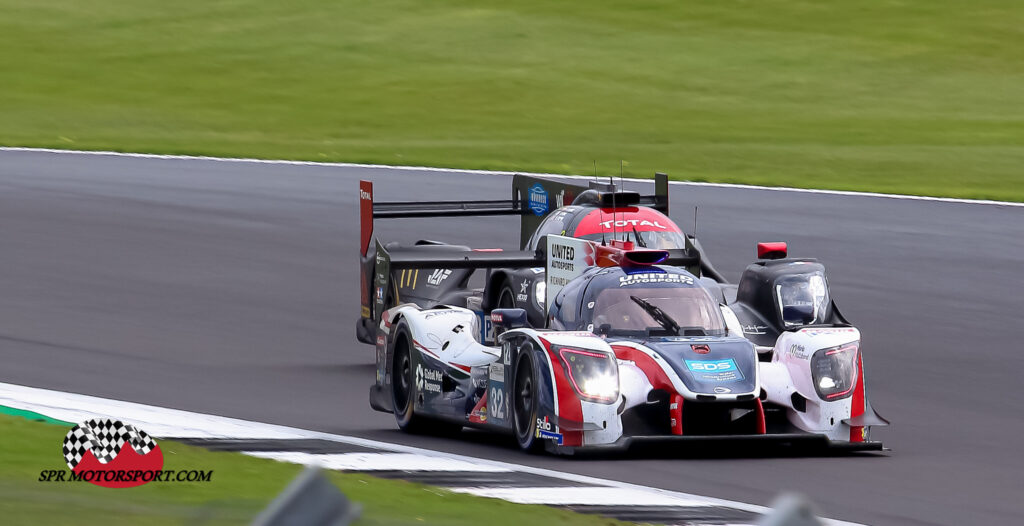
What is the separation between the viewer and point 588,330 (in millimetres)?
10547

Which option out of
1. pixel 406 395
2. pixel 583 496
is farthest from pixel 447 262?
pixel 583 496

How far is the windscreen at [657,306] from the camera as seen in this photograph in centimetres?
1048

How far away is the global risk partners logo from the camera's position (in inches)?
316

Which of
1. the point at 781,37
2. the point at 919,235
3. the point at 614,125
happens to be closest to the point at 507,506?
the point at 919,235

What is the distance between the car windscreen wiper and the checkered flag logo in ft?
9.72

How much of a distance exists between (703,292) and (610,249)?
2.19 feet

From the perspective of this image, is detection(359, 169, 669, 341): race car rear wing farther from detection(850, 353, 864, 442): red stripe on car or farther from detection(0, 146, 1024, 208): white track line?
detection(0, 146, 1024, 208): white track line

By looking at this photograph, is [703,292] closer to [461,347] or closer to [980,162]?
[461,347]

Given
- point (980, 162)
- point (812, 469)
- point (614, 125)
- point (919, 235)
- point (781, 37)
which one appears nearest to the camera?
point (812, 469)

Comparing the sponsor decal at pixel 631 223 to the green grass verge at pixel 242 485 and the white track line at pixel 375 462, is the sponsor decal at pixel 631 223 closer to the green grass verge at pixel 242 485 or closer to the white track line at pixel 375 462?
the white track line at pixel 375 462

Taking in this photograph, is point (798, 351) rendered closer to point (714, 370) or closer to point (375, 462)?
point (714, 370)

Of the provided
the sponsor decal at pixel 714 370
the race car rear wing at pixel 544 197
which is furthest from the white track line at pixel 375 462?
the race car rear wing at pixel 544 197

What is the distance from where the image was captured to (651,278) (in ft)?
35.1

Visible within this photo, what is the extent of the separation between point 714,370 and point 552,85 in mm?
33524
